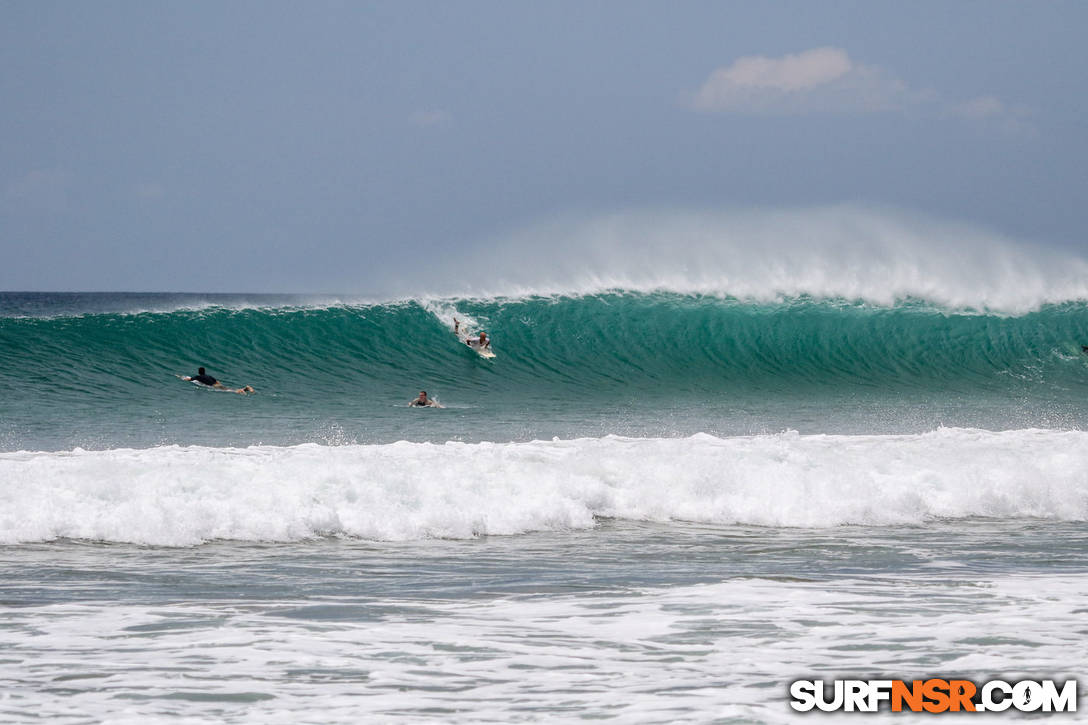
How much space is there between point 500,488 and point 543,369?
39.2 feet

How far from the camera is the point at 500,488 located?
912 cm

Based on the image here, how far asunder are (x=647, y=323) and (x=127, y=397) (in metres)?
11.1

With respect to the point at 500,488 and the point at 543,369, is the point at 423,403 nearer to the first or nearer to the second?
the point at 543,369

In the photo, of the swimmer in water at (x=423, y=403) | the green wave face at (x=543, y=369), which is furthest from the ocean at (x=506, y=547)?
the swimmer in water at (x=423, y=403)

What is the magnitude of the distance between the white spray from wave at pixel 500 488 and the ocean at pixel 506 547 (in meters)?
0.03

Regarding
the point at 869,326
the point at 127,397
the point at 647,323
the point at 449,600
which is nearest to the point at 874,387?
the point at 869,326

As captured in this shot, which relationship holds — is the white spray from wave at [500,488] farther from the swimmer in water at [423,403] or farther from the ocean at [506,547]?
the swimmer in water at [423,403]

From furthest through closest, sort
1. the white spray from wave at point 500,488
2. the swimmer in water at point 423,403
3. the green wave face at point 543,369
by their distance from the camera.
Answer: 1. the swimmer in water at point 423,403
2. the green wave face at point 543,369
3. the white spray from wave at point 500,488

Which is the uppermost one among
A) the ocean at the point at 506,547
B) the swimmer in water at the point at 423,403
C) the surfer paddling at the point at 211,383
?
the surfer paddling at the point at 211,383

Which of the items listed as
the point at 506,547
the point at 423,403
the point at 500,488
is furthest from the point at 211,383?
the point at 506,547

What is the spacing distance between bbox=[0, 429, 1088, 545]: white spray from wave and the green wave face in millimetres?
4640

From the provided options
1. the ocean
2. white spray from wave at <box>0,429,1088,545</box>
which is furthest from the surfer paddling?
white spray from wave at <box>0,429,1088,545</box>

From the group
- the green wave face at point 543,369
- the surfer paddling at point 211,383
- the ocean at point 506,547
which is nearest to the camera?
the ocean at point 506,547

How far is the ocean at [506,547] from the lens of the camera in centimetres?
438
